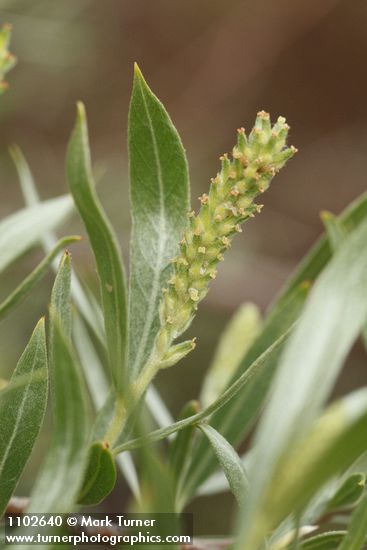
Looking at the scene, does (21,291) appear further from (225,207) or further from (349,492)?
(349,492)

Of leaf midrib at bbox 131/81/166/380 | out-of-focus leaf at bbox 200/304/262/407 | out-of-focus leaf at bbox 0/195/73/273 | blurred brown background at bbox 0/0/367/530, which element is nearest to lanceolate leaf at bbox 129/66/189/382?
leaf midrib at bbox 131/81/166/380

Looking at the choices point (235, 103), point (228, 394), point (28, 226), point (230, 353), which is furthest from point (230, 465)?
point (235, 103)

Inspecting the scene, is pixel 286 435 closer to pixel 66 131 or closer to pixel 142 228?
pixel 142 228

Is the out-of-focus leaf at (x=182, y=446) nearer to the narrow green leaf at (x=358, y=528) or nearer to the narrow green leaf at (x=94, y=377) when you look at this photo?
the narrow green leaf at (x=94, y=377)

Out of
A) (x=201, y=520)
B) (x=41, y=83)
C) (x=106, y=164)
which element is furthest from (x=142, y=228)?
(x=106, y=164)

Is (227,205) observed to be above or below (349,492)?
above

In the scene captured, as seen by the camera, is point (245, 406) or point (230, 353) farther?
point (230, 353)

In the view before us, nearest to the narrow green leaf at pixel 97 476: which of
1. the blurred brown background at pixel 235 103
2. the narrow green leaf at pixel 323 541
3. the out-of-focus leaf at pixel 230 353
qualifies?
the narrow green leaf at pixel 323 541
